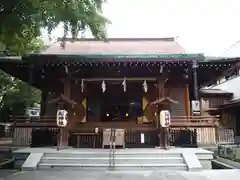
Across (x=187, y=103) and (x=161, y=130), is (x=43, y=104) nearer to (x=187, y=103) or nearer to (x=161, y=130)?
(x=161, y=130)

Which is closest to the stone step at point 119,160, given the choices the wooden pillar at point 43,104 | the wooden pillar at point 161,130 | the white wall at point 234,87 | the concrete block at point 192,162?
the concrete block at point 192,162

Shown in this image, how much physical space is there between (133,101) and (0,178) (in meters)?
7.55

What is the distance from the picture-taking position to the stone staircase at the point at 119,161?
8.23 metres

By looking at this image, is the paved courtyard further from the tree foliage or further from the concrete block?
the tree foliage

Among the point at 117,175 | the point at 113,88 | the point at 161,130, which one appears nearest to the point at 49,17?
the point at 117,175

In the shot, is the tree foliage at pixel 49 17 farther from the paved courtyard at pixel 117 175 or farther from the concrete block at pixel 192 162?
the concrete block at pixel 192 162

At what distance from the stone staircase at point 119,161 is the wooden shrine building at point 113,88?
70.2 inches

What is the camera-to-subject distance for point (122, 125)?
11.2 metres

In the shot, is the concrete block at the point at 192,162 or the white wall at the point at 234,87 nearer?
the concrete block at the point at 192,162

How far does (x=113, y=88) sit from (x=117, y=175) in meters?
5.98

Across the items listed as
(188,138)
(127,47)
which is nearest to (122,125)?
(188,138)

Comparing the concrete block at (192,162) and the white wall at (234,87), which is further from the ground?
the white wall at (234,87)

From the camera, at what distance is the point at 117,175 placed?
286 inches

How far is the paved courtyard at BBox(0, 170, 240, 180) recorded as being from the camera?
6875mm
